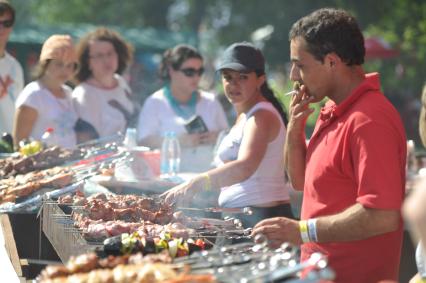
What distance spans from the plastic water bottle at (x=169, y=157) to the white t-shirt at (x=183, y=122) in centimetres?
56

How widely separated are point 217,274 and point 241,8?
2675 centimetres

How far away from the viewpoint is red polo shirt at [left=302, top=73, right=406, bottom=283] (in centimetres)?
376

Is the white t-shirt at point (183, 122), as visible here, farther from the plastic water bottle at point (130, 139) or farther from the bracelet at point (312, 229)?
the bracelet at point (312, 229)

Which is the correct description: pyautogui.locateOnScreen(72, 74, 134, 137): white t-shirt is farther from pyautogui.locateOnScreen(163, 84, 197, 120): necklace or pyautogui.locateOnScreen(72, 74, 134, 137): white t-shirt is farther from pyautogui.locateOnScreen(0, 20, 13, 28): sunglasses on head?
pyautogui.locateOnScreen(0, 20, 13, 28): sunglasses on head

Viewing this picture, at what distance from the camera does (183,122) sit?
837cm

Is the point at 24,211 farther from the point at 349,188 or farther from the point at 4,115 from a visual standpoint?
the point at 4,115

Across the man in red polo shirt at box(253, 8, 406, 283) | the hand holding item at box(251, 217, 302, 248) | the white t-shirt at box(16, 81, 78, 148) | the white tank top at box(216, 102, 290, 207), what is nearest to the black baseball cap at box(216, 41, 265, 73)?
the white tank top at box(216, 102, 290, 207)

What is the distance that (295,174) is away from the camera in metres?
4.58

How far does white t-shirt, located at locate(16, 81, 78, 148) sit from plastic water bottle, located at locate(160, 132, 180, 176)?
1.14 metres

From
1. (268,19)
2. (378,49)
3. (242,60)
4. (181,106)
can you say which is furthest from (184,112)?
(268,19)

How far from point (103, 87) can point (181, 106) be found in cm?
84

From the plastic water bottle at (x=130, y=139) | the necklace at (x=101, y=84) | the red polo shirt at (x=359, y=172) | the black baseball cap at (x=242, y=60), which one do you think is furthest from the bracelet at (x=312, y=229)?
the necklace at (x=101, y=84)

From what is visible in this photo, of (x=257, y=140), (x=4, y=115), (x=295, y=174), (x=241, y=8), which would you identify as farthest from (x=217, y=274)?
(x=241, y=8)

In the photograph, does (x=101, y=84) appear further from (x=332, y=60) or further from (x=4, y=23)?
(x=332, y=60)
